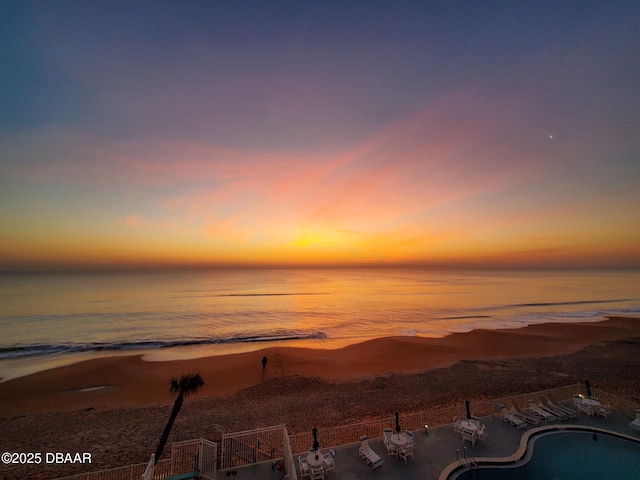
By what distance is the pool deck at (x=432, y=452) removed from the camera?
961 cm

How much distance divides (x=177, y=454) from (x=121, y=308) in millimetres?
53814

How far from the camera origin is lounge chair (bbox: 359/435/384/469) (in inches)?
388

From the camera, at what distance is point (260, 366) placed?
1000 inches

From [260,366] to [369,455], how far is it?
56.2ft

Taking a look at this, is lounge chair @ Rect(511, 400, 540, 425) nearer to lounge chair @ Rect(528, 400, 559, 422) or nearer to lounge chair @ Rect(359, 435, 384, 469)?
lounge chair @ Rect(528, 400, 559, 422)

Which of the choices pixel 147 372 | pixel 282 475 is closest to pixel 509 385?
pixel 282 475

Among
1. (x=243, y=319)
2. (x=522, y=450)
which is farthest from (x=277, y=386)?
(x=243, y=319)

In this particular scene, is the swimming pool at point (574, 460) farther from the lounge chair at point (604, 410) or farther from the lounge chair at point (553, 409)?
the lounge chair at point (604, 410)

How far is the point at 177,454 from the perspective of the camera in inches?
482

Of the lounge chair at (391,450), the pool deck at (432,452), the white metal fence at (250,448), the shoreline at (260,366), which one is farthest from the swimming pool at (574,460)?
the shoreline at (260,366)

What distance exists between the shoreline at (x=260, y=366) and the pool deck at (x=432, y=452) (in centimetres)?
1060

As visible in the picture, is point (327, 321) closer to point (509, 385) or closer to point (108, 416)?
point (509, 385)

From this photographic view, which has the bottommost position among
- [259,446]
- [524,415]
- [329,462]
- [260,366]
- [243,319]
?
[243,319]

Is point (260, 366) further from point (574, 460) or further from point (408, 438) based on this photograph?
point (574, 460)
